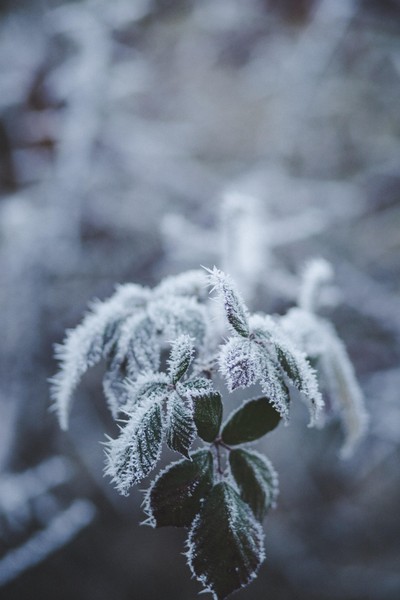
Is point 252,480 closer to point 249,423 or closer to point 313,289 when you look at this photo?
point 249,423

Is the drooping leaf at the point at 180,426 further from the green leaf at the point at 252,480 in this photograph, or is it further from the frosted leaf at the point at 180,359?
the green leaf at the point at 252,480

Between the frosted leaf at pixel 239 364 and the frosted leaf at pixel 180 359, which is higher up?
the frosted leaf at pixel 180 359

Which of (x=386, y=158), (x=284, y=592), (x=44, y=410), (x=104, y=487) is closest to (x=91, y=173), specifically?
(x=44, y=410)

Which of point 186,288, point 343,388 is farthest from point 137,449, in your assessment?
point 343,388

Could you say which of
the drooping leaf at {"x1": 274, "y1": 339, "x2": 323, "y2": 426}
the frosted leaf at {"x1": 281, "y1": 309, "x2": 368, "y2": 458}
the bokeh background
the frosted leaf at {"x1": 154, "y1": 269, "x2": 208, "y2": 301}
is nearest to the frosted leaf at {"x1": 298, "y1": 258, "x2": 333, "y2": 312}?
the frosted leaf at {"x1": 281, "y1": 309, "x2": 368, "y2": 458}

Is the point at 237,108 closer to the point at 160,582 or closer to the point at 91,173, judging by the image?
the point at 91,173

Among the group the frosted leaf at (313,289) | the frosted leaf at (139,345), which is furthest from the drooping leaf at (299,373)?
the frosted leaf at (313,289)

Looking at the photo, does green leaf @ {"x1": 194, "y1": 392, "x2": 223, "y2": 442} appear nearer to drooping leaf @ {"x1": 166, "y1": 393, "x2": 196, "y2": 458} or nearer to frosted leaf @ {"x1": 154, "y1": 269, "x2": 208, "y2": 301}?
drooping leaf @ {"x1": 166, "y1": 393, "x2": 196, "y2": 458}
